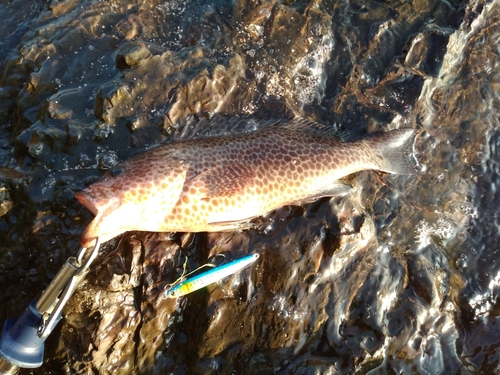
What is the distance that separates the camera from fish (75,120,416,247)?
3969 mm

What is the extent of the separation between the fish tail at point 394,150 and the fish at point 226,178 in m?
0.01

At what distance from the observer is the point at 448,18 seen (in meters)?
5.99

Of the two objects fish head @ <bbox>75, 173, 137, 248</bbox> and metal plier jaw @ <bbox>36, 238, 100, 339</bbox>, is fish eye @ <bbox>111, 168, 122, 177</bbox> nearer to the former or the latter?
fish head @ <bbox>75, 173, 137, 248</bbox>

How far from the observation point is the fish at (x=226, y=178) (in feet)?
13.0

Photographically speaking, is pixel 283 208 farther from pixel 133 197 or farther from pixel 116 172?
pixel 116 172

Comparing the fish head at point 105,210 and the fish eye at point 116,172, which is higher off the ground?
the fish eye at point 116,172

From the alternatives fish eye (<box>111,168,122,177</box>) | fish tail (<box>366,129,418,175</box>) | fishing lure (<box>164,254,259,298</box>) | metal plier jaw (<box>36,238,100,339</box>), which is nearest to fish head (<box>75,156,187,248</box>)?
fish eye (<box>111,168,122,177</box>)

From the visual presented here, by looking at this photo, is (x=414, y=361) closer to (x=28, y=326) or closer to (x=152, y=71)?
(x=28, y=326)

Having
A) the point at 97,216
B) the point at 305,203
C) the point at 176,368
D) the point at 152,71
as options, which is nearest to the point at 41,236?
the point at 97,216

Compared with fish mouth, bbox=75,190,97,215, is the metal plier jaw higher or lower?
lower

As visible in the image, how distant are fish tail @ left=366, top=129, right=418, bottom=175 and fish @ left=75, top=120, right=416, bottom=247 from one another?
1 cm

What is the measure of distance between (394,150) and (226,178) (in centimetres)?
223

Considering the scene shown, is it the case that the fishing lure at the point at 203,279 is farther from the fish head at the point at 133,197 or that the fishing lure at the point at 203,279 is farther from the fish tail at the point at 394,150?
the fish tail at the point at 394,150

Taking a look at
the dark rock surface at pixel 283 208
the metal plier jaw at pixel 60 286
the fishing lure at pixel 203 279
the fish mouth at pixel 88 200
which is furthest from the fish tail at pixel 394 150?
the metal plier jaw at pixel 60 286
